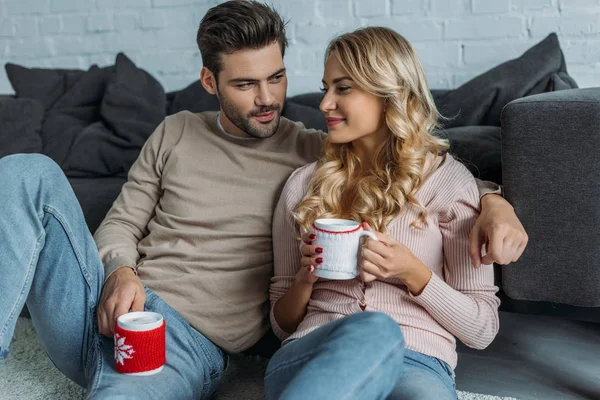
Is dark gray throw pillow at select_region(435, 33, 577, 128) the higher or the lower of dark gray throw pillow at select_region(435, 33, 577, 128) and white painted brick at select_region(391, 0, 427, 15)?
the lower

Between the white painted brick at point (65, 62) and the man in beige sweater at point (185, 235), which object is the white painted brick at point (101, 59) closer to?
the white painted brick at point (65, 62)

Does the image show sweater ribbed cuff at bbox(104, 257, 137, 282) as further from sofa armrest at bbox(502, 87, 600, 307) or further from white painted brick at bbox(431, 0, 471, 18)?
white painted brick at bbox(431, 0, 471, 18)

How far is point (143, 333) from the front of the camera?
3.91 feet

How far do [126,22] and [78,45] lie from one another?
0.28m

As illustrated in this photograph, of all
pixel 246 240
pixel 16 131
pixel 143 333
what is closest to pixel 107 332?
pixel 143 333

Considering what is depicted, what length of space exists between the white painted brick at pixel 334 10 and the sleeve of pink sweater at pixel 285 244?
4.05ft

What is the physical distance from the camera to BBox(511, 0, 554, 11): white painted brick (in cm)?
226

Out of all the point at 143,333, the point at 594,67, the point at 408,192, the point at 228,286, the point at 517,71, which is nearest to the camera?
the point at 143,333

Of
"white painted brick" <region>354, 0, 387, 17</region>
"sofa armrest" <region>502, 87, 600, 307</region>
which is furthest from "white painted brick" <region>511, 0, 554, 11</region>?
"sofa armrest" <region>502, 87, 600, 307</region>

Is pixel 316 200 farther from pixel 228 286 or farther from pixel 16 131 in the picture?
pixel 16 131

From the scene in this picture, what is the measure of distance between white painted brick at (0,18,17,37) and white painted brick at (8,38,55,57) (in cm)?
4

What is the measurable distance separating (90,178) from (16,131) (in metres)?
0.38

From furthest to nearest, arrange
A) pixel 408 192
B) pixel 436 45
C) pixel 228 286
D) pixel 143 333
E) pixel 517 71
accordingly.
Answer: pixel 436 45
pixel 517 71
pixel 228 286
pixel 408 192
pixel 143 333

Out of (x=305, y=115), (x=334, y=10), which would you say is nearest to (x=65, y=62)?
(x=334, y=10)
